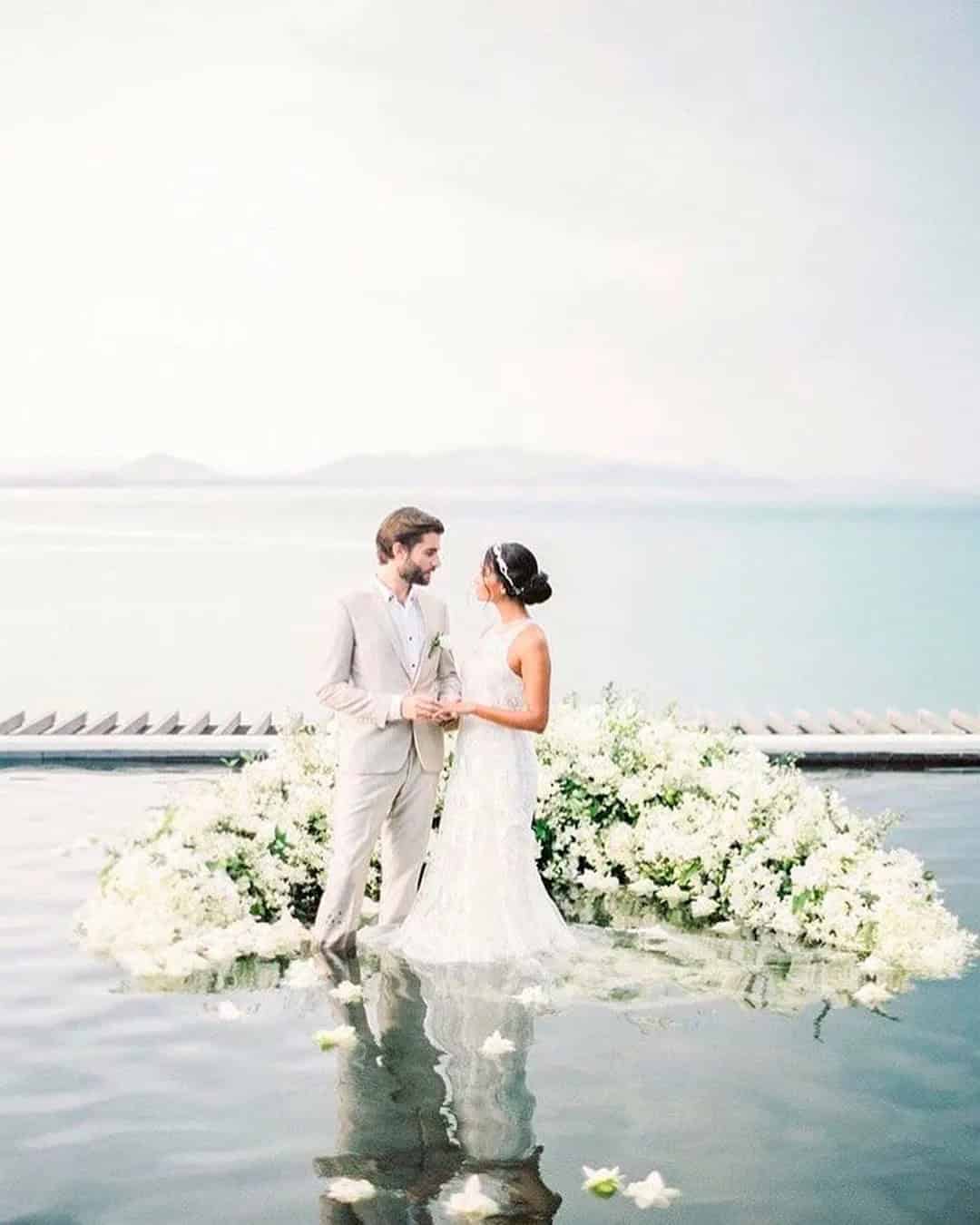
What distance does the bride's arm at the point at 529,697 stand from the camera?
25.1 ft

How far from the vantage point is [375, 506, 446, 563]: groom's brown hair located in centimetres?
760

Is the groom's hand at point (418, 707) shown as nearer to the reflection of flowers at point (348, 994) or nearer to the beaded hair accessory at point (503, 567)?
the beaded hair accessory at point (503, 567)

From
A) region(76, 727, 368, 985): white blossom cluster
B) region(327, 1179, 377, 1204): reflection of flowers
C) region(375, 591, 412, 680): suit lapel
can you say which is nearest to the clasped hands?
region(375, 591, 412, 680): suit lapel

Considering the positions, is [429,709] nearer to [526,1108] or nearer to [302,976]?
[302,976]

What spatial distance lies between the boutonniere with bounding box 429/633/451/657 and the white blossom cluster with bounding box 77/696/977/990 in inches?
69.1

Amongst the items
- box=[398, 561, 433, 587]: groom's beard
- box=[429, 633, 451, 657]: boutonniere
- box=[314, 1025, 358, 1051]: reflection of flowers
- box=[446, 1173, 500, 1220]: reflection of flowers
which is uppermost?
box=[398, 561, 433, 587]: groom's beard

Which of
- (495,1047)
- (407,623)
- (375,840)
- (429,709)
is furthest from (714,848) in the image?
(495,1047)

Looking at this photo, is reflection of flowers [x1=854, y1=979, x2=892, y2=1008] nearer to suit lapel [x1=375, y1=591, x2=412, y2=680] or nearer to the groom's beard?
suit lapel [x1=375, y1=591, x2=412, y2=680]

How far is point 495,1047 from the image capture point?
6.67 meters

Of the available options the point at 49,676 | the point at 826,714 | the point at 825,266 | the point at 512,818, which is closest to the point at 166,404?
the point at 825,266

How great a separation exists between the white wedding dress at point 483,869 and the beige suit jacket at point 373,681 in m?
0.25

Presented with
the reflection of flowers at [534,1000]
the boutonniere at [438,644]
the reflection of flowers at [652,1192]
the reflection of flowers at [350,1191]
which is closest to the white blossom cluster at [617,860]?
the reflection of flowers at [534,1000]

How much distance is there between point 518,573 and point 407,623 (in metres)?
0.64

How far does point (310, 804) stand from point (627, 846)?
196 centimetres
